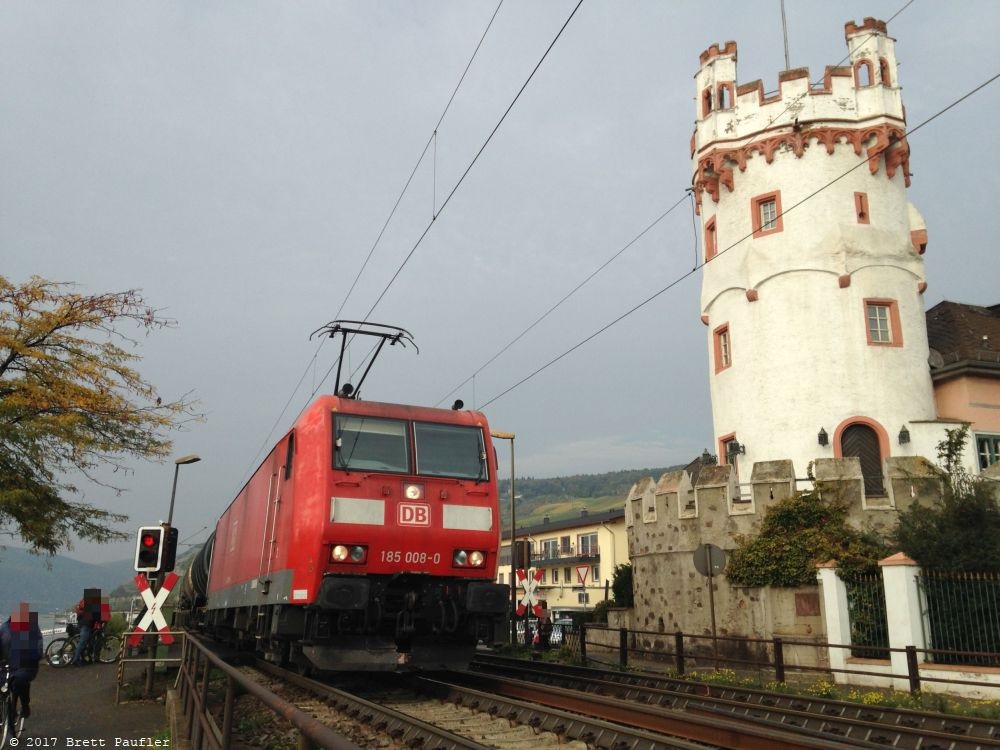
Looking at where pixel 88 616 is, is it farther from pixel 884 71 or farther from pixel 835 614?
pixel 884 71

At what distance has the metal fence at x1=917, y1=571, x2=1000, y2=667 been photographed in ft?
49.8

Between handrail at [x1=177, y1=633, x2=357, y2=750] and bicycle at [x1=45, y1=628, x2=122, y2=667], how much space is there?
1152 cm

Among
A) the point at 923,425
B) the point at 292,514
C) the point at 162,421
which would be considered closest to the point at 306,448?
the point at 292,514

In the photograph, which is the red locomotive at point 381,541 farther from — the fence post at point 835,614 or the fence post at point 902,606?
the fence post at point 835,614

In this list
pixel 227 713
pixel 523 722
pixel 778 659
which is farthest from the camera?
pixel 778 659

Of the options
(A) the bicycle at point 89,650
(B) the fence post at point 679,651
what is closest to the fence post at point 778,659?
(B) the fence post at point 679,651

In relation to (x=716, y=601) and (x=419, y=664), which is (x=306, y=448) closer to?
(x=419, y=664)

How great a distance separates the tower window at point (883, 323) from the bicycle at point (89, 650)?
71.4 feet

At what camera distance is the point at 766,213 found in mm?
26453

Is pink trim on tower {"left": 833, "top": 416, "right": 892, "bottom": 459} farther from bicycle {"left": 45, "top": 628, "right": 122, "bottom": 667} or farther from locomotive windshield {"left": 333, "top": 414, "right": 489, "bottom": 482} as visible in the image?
bicycle {"left": 45, "top": 628, "right": 122, "bottom": 667}

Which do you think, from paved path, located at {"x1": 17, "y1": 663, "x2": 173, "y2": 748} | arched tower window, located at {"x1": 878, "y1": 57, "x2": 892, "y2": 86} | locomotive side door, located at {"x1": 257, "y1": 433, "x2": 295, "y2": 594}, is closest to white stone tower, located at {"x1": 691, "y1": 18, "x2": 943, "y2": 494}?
arched tower window, located at {"x1": 878, "y1": 57, "x2": 892, "y2": 86}

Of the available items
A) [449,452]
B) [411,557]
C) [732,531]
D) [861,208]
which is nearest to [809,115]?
[861,208]

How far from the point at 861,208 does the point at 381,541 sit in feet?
66.7

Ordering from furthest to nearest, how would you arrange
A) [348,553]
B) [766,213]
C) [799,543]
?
[766,213]
[799,543]
[348,553]
